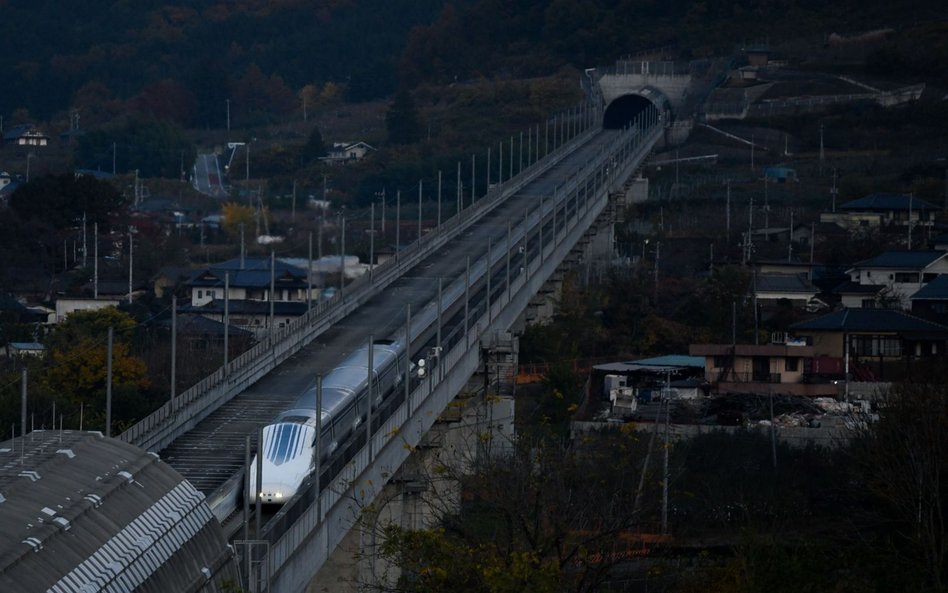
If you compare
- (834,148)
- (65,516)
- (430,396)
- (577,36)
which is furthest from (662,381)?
(577,36)

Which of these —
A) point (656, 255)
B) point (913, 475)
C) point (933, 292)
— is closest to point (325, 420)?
point (913, 475)

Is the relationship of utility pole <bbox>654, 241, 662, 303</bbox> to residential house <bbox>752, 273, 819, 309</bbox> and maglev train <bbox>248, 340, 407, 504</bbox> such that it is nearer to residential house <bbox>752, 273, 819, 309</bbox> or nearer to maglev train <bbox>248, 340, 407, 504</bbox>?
residential house <bbox>752, 273, 819, 309</bbox>

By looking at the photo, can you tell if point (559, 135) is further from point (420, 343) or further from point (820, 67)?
point (420, 343)

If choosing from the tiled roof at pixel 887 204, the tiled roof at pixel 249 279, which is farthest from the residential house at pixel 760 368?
the tiled roof at pixel 887 204

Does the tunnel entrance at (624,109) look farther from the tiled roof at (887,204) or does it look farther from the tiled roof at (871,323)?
the tiled roof at (871,323)

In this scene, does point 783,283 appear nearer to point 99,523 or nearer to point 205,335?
point 205,335

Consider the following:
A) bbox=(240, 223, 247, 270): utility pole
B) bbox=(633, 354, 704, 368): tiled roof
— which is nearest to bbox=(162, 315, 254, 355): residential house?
bbox=(240, 223, 247, 270): utility pole
